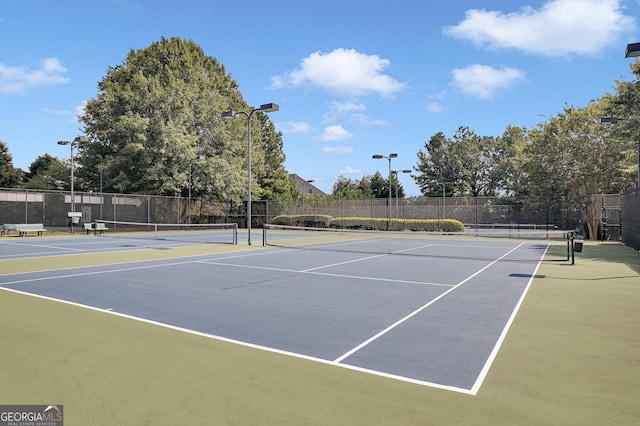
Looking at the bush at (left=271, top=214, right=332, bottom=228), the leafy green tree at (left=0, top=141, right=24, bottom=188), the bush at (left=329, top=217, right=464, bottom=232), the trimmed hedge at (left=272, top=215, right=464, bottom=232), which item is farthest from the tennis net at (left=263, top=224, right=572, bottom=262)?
the leafy green tree at (left=0, top=141, right=24, bottom=188)

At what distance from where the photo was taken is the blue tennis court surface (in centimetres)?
498

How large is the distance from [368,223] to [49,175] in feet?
155

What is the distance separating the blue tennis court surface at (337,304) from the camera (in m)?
4.98

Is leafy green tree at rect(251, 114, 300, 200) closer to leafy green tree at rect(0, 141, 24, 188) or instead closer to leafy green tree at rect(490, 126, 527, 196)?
leafy green tree at rect(490, 126, 527, 196)

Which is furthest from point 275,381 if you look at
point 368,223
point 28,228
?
point 368,223

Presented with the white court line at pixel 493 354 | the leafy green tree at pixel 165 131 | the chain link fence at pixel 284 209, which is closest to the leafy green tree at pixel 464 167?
the chain link fence at pixel 284 209

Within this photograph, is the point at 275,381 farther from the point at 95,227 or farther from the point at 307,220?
the point at 307,220

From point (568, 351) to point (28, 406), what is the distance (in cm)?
555

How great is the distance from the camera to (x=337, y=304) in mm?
7691

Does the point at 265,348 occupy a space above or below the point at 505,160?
below

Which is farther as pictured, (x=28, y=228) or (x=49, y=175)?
(x=49, y=175)

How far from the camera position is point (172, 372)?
174 inches

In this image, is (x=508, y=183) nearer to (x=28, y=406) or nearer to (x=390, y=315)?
(x=390, y=315)

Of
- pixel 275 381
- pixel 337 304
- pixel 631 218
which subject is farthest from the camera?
pixel 631 218
